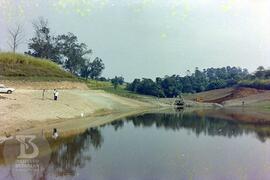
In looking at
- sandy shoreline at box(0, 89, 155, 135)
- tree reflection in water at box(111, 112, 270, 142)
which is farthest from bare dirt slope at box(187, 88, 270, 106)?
sandy shoreline at box(0, 89, 155, 135)

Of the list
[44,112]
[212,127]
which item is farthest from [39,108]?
[212,127]

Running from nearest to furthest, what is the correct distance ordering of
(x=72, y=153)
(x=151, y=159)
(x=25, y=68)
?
1. (x=151, y=159)
2. (x=72, y=153)
3. (x=25, y=68)

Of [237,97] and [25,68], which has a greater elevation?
[25,68]

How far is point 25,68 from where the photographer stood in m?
71.8

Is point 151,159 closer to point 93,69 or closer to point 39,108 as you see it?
point 39,108

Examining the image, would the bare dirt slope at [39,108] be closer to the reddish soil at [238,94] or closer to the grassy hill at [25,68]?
the grassy hill at [25,68]

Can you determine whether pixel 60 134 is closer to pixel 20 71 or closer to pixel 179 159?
pixel 179 159

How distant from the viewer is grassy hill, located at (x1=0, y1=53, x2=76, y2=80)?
67.9m

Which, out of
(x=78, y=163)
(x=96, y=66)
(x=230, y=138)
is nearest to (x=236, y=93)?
(x=96, y=66)

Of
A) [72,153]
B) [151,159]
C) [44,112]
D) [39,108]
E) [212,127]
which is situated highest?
[39,108]

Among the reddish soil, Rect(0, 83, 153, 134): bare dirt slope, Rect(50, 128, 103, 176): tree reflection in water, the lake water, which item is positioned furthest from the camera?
the reddish soil

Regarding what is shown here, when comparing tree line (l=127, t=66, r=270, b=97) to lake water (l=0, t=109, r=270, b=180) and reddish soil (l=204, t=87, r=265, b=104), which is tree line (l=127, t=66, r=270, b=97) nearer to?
reddish soil (l=204, t=87, r=265, b=104)

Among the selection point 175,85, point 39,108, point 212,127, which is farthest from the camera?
point 175,85

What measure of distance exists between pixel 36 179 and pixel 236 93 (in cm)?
12469
